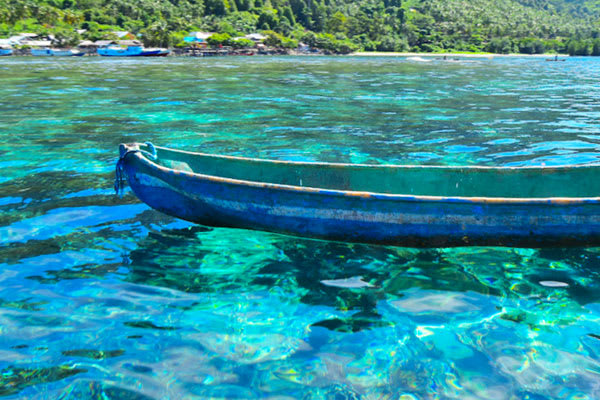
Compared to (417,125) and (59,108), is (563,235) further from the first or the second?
(59,108)

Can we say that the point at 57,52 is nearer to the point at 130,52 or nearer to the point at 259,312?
the point at 130,52

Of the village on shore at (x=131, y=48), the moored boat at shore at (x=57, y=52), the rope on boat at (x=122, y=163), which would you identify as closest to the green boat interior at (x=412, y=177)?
the rope on boat at (x=122, y=163)

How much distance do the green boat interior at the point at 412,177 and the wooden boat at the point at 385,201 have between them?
2cm

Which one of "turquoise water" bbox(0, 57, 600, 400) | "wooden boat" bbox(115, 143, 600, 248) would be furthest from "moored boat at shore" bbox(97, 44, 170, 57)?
"wooden boat" bbox(115, 143, 600, 248)

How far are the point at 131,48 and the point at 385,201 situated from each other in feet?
379

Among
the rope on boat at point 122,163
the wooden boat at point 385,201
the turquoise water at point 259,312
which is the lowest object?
the turquoise water at point 259,312

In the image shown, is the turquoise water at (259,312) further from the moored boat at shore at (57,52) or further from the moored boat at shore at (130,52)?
the moored boat at shore at (57,52)

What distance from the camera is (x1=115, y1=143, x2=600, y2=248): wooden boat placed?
703 centimetres

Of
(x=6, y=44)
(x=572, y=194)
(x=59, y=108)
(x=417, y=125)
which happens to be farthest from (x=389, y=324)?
(x=6, y=44)

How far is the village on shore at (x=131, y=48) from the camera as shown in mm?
112125

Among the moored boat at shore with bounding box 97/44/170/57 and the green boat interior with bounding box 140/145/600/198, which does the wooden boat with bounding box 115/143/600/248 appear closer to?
the green boat interior with bounding box 140/145/600/198

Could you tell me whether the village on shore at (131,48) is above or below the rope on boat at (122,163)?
above

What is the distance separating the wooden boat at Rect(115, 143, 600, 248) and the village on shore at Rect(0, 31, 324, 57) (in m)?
111

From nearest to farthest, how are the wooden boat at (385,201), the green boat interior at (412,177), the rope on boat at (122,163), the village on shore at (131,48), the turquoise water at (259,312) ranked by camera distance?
the turquoise water at (259,312)
the wooden boat at (385,201)
the rope on boat at (122,163)
the green boat interior at (412,177)
the village on shore at (131,48)
